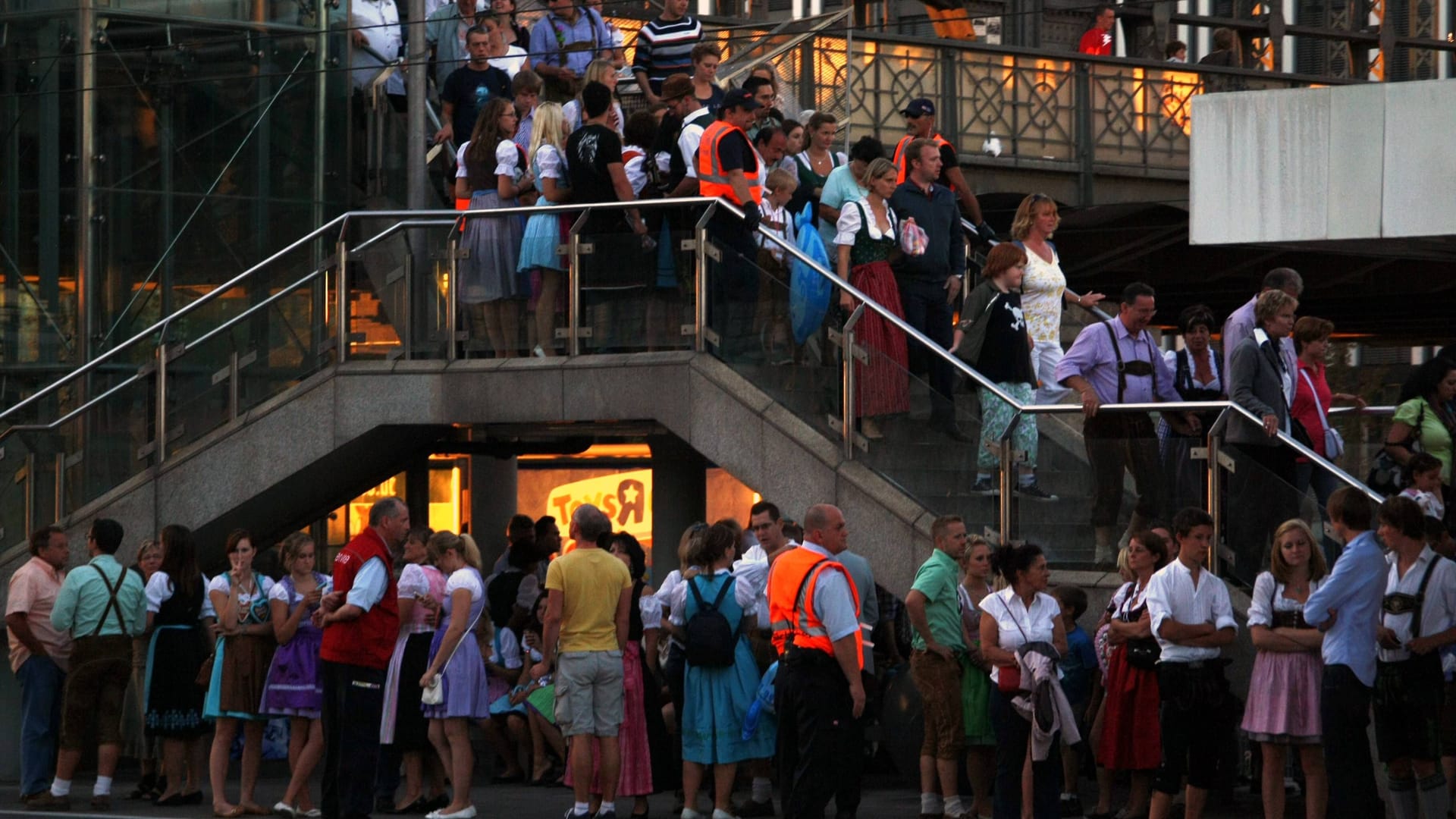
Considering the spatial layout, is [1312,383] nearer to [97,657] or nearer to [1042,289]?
[1042,289]

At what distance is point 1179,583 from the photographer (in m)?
12.2

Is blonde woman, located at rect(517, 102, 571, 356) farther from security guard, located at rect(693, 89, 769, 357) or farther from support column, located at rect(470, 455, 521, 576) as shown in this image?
support column, located at rect(470, 455, 521, 576)

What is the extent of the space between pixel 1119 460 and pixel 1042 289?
214cm

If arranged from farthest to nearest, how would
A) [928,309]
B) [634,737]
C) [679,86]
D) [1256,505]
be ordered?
[679,86]
[928,309]
[634,737]
[1256,505]

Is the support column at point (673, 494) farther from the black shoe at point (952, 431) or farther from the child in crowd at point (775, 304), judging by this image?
the black shoe at point (952, 431)

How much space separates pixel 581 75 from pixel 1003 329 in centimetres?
571

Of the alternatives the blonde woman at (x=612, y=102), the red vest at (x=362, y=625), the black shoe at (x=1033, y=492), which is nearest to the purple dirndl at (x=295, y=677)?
the red vest at (x=362, y=625)

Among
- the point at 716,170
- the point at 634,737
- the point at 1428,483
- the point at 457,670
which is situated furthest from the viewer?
the point at 716,170

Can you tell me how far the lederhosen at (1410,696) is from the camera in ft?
37.4

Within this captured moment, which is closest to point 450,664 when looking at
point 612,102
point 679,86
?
point 612,102

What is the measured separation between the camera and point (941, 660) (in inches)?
520

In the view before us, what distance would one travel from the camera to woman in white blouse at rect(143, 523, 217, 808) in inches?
590

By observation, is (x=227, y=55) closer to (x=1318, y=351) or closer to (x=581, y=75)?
(x=581, y=75)

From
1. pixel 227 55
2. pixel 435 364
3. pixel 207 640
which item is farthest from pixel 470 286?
pixel 227 55
